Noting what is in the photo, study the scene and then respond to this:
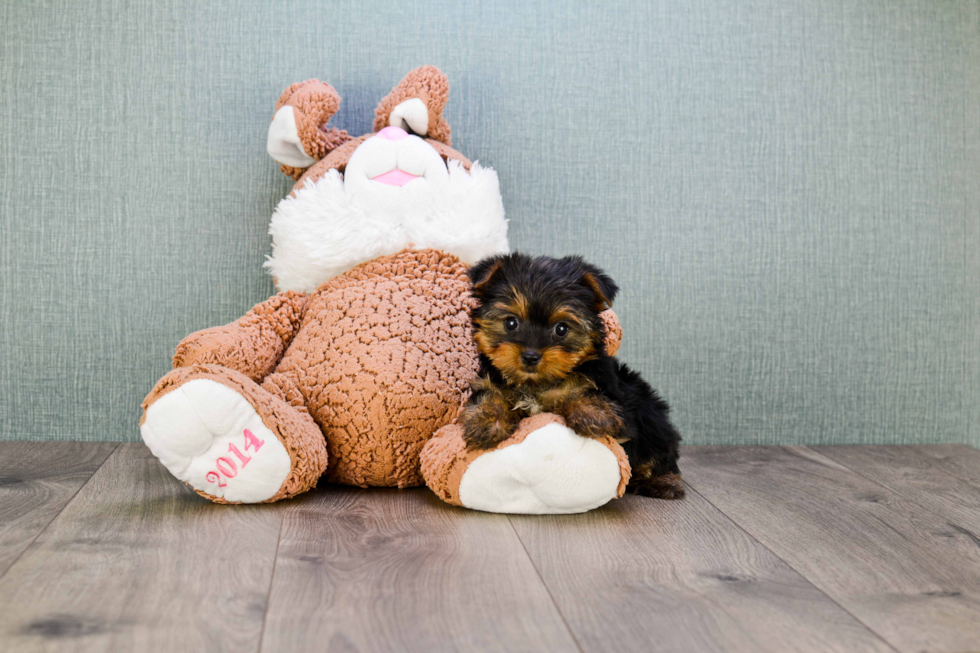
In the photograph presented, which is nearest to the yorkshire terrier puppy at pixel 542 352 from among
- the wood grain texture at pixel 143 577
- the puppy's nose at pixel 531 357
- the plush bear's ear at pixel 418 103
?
the puppy's nose at pixel 531 357

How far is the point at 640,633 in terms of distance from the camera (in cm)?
104

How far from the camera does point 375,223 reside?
1.82m

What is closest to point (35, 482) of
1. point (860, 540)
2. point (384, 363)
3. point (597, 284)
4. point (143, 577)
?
point (143, 577)

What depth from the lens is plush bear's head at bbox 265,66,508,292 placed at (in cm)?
183

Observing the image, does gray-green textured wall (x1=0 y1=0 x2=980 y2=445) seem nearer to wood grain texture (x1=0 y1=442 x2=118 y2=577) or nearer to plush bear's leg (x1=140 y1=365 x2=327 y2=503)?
wood grain texture (x1=0 y1=442 x2=118 y2=577)

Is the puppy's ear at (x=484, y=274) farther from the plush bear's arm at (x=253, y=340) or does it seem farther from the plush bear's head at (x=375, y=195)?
the plush bear's arm at (x=253, y=340)

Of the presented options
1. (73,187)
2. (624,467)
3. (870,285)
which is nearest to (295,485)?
(624,467)

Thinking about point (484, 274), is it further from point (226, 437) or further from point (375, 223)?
point (226, 437)

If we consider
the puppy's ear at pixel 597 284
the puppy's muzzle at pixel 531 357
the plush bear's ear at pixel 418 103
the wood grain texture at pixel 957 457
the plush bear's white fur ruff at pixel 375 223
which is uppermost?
the plush bear's ear at pixel 418 103

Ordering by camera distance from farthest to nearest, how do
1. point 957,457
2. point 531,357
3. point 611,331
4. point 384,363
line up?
point 957,457 < point 611,331 < point 384,363 < point 531,357

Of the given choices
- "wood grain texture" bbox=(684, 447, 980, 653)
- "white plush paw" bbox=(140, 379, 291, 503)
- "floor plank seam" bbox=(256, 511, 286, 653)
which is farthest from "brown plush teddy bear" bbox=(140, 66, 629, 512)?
"wood grain texture" bbox=(684, 447, 980, 653)

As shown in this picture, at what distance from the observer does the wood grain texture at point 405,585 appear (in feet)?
3.31

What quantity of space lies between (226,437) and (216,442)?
0.02m

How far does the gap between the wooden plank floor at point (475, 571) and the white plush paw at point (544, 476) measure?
0.12ft
